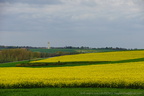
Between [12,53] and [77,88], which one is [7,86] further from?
[12,53]

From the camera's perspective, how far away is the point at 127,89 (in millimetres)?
20438

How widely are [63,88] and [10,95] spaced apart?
474cm

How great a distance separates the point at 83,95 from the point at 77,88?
4.00 m

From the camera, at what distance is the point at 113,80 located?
70.9ft

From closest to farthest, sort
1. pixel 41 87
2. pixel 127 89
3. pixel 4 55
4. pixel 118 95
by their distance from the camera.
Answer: pixel 118 95, pixel 127 89, pixel 41 87, pixel 4 55

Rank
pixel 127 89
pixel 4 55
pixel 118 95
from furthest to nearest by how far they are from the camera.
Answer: pixel 4 55
pixel 127 89
pixel 118 95

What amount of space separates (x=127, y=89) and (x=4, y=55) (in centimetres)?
9388

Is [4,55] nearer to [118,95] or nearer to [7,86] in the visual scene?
[7,86]

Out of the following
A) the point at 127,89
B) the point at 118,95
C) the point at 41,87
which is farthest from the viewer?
the point at 41,87

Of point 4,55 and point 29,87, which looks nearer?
point 29,87

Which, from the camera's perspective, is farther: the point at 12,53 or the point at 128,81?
the point at 12,53

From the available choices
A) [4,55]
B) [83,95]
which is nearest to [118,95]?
[83,95]

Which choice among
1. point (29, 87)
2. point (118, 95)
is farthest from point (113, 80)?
point (29, 87)

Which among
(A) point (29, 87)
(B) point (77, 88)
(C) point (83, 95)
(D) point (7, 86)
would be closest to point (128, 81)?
(B) point (77, 88)
